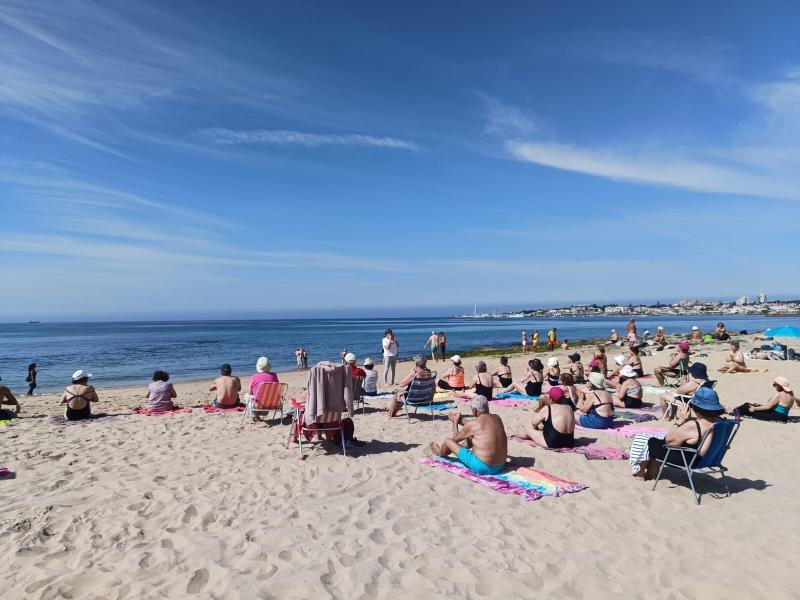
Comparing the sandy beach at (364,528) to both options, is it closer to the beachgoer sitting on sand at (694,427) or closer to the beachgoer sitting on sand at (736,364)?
the beachgoer sitting on sand at (694,427)

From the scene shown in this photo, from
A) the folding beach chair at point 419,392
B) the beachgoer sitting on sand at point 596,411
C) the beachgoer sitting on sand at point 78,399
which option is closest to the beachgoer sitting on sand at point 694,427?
the beachgoer sitting on sand at point 596,411

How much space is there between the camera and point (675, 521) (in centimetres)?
470

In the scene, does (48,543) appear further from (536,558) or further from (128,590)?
(536,558)

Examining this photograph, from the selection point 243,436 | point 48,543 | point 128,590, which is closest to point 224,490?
point 48,543

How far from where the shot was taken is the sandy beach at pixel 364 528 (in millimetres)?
3473

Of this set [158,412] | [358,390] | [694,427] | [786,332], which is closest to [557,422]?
[694,427]

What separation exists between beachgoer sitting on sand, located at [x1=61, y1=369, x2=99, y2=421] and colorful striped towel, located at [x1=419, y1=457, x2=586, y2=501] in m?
7.14

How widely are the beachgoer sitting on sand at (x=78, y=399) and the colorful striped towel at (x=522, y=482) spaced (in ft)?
23.4

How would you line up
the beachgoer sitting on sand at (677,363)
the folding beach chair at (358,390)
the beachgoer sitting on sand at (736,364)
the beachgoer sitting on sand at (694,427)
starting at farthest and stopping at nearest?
the beachgoer sitting on sand at (736,364)
the beachgoer sitting on sand at (677,363)
the folding beach chair at (358,390)
the beachgoer sitting on sand at (694,427)

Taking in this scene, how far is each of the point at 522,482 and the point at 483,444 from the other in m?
0.61

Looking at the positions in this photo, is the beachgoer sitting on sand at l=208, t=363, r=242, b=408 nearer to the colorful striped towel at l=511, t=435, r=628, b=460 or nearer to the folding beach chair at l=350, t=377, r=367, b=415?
the folding beach chair at l=350, t=377, r=367, b=415

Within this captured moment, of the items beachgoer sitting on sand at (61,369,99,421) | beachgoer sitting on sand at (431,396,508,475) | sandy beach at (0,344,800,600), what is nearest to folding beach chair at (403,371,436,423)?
sandy beach at (0,344,800,600)

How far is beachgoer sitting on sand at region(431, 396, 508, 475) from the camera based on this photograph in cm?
586

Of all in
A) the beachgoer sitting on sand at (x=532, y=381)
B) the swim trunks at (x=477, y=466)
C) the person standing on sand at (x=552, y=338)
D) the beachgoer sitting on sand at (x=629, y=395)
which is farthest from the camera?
the person standing on sand at (x=552, y=338)
